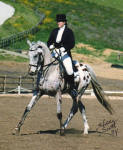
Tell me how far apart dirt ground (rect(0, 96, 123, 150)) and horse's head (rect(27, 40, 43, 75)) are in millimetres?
1824

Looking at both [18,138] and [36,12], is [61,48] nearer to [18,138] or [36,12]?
[18,138]

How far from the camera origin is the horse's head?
13344 mm

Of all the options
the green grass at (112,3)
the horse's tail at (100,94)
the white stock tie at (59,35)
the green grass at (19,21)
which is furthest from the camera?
the green grass at (112,3)

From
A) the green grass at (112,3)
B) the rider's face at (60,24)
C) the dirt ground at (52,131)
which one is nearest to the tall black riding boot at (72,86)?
the dirt ground at (52,131)

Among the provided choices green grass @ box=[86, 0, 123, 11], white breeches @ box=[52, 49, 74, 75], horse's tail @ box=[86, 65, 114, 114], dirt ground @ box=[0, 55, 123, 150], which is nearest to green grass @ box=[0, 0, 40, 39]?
green grass @ box=[86, 0, 123, 11]

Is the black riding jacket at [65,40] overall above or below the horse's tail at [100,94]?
above

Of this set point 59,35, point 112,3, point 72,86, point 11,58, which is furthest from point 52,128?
point 112,3

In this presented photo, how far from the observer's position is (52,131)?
49.0 ft

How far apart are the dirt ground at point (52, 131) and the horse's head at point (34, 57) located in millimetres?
1824

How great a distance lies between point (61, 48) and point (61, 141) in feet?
9.05

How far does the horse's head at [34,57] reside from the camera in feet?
43.8

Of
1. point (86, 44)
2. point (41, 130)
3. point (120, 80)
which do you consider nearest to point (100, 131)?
point (41, 130)

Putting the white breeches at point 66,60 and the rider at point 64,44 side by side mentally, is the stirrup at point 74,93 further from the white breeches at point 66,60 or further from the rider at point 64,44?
the white breeches at point 66,60

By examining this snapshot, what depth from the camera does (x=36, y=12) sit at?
247 feet
